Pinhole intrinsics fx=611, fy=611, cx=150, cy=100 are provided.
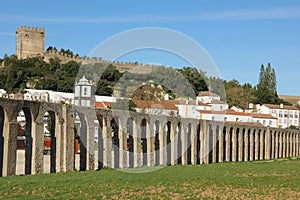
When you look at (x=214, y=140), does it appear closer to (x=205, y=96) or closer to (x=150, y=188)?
(x=150, y=188)

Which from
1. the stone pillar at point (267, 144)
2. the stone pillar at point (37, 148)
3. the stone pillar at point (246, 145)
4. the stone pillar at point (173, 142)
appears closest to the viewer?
the stone pillar at point (37, 148)

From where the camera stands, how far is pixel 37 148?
30.8 meters

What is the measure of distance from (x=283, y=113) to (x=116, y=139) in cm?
9168

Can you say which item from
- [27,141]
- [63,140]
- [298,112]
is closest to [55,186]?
[27,141]

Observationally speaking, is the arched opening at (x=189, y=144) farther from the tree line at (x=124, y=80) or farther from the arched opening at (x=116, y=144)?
the tree line at (x=124, y=80)

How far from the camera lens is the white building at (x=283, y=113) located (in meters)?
125

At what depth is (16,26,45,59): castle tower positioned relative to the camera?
14775 centimetres

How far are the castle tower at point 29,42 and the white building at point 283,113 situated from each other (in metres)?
56.7

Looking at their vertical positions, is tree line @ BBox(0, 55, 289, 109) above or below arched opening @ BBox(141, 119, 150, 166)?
Result: above

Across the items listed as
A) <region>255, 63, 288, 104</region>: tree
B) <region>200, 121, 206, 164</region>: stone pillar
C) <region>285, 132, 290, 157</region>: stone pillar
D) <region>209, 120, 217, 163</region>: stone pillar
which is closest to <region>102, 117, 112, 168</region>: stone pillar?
<region>200, 121, 206, 164</region>: stone pillar

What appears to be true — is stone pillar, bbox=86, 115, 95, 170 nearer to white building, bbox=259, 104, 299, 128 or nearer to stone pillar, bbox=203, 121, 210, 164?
stone pillar, bbox=203, 121, 210, 164

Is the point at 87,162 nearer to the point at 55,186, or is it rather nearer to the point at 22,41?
the point at 55,186

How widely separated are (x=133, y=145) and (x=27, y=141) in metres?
12.5

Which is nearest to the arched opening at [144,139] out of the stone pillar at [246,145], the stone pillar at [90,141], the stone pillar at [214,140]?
the stone pillar at [90,141]
